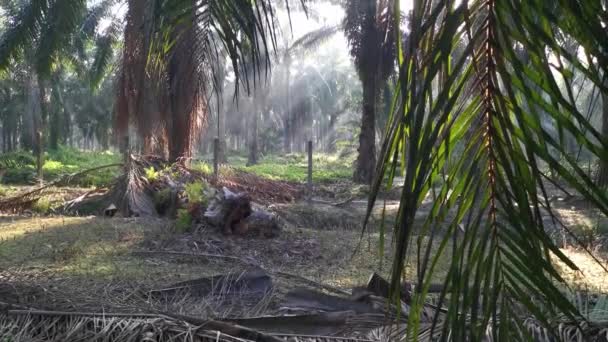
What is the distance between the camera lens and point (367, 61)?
14930 millimetres

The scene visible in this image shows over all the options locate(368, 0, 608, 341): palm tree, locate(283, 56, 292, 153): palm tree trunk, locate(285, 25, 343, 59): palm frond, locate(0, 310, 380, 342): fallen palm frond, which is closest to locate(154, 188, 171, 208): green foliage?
locate(0, 310, 380, 342): fallen palm frond

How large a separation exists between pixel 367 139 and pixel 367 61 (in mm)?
2550

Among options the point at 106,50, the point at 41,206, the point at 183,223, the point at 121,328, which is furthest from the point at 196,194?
the point at 106,50

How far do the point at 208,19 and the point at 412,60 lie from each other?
0.94m

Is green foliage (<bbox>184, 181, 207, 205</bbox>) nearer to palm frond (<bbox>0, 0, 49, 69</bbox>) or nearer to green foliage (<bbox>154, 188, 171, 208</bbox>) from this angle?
green foliage (<bbox>154, 188, 171, 208</bbox>)

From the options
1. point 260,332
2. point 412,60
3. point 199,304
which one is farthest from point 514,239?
point 199,304

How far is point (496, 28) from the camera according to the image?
2.72 feet

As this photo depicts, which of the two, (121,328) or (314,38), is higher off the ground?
(314,38)

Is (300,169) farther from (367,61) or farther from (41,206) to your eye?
(41,206)

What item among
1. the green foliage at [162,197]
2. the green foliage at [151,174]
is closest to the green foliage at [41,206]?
the green foliage at [151,174]

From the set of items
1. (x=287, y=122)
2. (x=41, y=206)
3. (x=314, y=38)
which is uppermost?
(x=287, y=122)

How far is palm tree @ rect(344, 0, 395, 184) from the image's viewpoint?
1430 cm

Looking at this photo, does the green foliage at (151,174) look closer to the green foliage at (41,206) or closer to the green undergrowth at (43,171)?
the green undergrowth at (43,171)

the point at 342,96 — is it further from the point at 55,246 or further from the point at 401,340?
the point at 401,340
